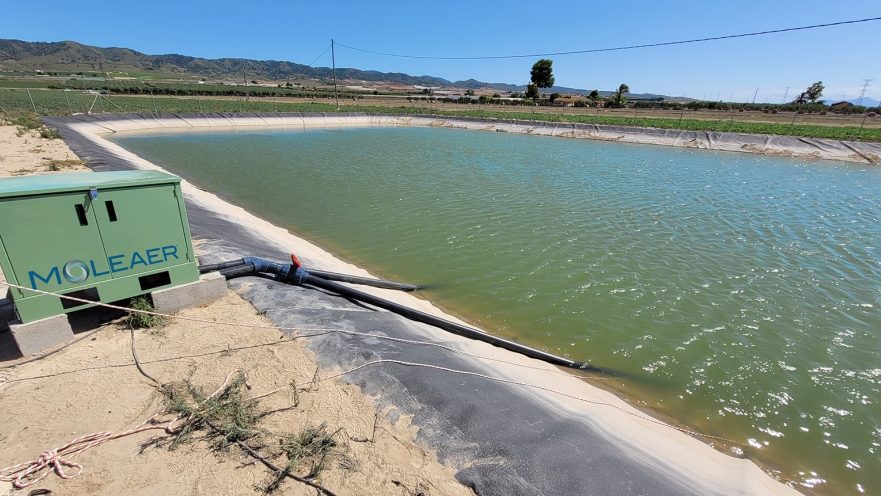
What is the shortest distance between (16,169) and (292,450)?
18708mm

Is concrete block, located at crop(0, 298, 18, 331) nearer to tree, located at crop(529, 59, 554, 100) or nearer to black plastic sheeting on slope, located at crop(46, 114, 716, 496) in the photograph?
black plastic sheeting on slope, located at crop(46, 114, 716, 496)

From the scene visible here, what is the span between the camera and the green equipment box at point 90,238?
14.3 feet

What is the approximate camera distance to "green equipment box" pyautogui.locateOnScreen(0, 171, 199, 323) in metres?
4.36

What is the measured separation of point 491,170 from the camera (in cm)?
2280

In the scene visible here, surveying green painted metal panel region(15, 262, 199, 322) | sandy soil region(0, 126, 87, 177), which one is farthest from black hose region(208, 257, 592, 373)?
sandy soil region(0, 126, 87, 177)

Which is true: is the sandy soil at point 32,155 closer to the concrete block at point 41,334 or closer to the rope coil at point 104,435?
the concrete block at point 41,334

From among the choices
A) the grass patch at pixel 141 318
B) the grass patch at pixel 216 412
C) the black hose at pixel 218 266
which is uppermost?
the black hose at pixel 218 266

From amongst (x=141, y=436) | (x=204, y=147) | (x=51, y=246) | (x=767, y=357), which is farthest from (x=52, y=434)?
(x=204, y=147)

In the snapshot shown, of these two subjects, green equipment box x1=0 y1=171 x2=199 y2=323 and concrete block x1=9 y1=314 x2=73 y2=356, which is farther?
concrete block x1=9 y1=314 x2=73 y2=356

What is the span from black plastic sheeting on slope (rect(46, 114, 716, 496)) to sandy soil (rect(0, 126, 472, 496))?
225mm

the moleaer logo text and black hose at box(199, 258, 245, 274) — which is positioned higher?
the moleaer logo text

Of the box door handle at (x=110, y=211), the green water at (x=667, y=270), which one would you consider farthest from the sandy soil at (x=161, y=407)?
the green water at (x=667, y=270)

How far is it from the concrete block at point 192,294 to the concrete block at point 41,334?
3.13ft

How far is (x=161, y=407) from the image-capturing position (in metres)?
3.96
